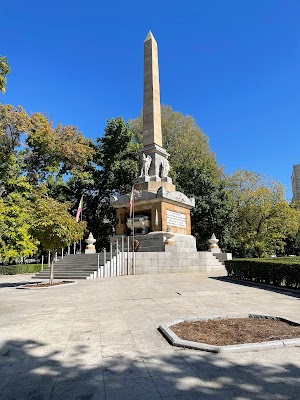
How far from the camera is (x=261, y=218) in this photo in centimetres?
3189

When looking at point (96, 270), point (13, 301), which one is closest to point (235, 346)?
point (13, 301)

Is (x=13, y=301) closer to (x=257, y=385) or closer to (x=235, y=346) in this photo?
(x=235, y=346)

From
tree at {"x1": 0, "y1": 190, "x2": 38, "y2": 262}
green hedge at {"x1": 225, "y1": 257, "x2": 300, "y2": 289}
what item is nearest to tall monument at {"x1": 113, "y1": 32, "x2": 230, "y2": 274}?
green hedge at {"x1": 225, "y1": 257, "x2": 300, "y2": 289}

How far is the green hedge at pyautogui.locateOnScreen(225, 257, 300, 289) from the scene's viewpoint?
11344mm

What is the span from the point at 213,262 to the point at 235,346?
17711 millimetres

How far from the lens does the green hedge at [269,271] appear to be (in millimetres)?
11344

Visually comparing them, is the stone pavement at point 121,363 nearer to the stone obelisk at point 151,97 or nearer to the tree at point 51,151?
the stone obelisk at point 151,97

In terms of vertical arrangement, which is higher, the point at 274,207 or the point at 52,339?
the point at 274,207

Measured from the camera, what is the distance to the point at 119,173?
116ft

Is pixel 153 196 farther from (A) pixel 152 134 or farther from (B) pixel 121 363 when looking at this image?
(B) pixel 121 363

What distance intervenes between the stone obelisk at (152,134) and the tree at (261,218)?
12.8m

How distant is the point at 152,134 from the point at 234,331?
65.0 ft

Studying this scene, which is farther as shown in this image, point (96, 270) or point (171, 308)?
point (96, 270)

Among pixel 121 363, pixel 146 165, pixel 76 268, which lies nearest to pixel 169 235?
pixel 146 165
